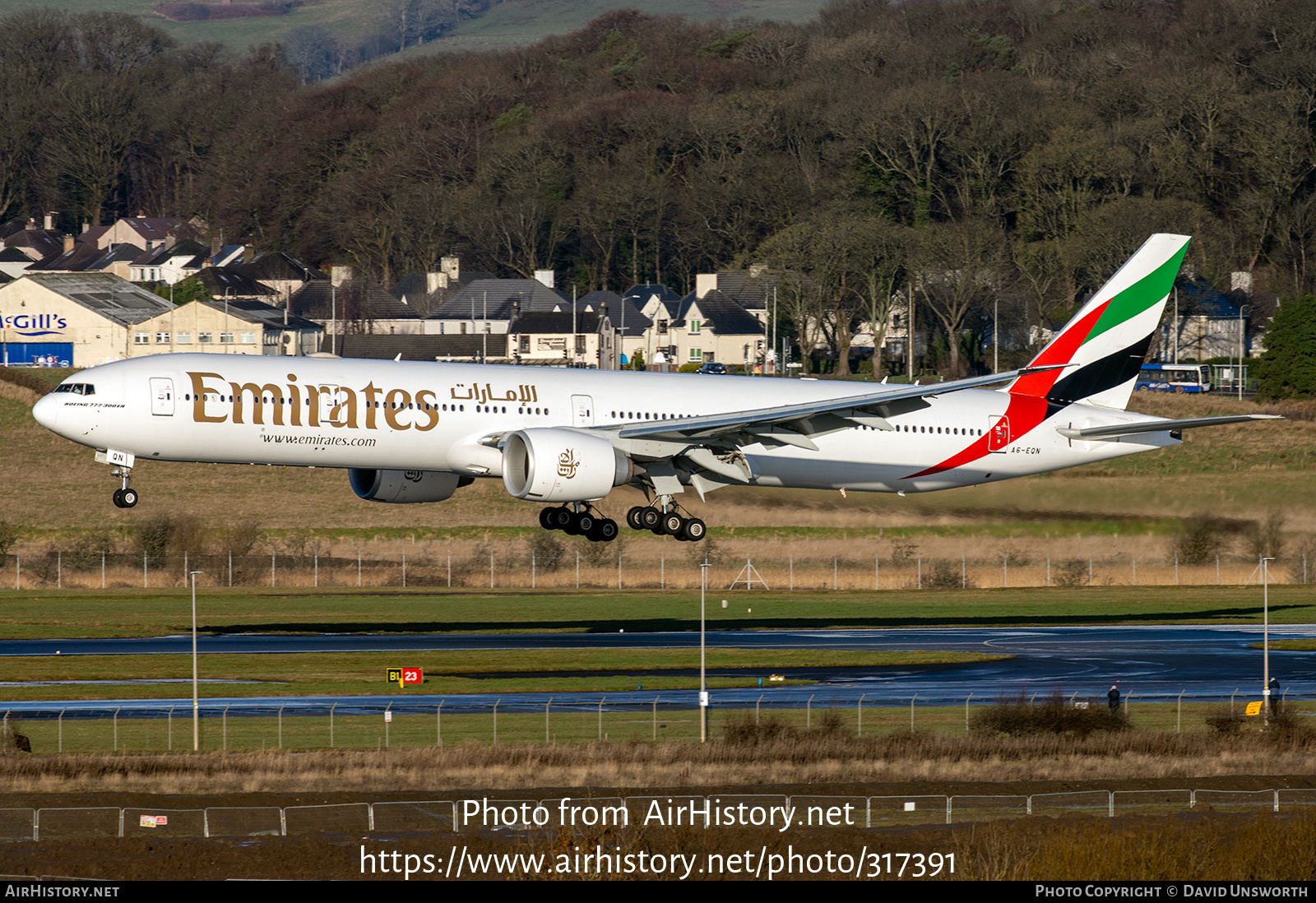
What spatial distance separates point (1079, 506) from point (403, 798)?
106 feet

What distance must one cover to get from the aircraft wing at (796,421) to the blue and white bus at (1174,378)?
268 feet

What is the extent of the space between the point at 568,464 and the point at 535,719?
26.9 ft

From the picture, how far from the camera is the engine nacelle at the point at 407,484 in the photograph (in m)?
55.4

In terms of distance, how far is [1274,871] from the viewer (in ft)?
112

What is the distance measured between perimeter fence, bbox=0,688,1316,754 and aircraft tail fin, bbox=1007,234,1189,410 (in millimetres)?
10736

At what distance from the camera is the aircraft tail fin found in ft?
197

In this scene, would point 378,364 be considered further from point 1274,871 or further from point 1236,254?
point 1236,254

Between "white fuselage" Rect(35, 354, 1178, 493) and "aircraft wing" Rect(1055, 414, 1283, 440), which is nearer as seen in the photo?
"white fuselage" Rect(35, 354, 1178, 493)

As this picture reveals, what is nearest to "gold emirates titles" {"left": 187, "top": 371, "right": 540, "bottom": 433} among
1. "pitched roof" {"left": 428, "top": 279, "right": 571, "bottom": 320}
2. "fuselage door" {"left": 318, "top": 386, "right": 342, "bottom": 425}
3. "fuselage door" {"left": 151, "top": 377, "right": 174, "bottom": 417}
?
"fuselage door" {"left": 318, "top": 386, "right": 342, "bottom": 425}

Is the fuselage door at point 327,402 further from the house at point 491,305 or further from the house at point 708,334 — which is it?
the house at point 491,305

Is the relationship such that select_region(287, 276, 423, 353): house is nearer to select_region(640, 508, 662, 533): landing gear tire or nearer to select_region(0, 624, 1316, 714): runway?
select_region(0, 624, 1316, 714): runway

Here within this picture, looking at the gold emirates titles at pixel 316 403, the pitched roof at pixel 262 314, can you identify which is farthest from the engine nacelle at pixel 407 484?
the pitched roof at pixel 262 314

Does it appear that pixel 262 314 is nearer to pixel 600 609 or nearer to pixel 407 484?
pixel 600 609

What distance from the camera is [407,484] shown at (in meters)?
55.6
